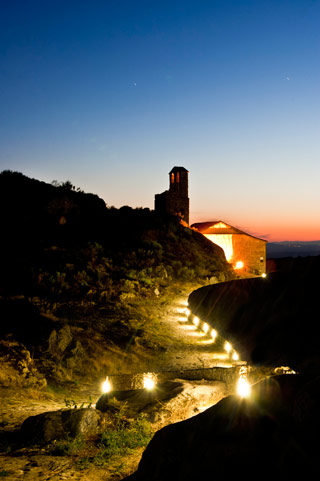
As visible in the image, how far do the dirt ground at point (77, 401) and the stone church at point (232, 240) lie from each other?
91.2ft

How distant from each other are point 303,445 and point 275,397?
1.90 feet

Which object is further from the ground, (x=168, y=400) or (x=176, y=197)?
(x=176, y=197)

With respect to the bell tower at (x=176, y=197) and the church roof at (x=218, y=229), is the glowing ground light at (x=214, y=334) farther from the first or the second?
the bell tower at (x=176, y=197)

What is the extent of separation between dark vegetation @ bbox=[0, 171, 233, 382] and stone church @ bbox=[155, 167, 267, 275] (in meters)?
4.75

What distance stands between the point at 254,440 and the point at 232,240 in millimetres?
41826

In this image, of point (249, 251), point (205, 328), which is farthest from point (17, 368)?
point (249, 251)

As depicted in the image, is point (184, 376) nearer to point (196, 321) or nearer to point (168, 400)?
point (168, 400)

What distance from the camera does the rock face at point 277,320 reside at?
754cm

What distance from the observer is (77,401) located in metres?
8.60

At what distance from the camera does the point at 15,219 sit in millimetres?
32406

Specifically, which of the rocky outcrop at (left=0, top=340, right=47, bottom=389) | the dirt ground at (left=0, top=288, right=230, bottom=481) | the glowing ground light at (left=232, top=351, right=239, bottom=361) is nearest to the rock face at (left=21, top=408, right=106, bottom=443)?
the dirt ground at (left=0, top=288, right=230, bottom=481)

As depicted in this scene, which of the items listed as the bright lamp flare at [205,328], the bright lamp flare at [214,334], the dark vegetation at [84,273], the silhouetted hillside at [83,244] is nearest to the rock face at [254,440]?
the dark vegetation at [84,273]

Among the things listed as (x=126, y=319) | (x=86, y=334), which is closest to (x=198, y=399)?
(x=86, y=334)

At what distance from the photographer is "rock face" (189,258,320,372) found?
754cm
